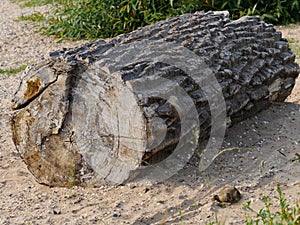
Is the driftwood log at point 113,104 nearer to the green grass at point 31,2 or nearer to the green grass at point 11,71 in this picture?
the green grass at point 11,71

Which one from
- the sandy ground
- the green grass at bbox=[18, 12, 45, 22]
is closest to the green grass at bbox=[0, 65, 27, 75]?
the green grass at bbox=[18, 12, 45, 22]

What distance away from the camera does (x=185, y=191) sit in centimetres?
374

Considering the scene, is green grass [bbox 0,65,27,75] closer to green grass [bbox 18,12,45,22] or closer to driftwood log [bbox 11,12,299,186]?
green grass [bbox 18,12,45,22]

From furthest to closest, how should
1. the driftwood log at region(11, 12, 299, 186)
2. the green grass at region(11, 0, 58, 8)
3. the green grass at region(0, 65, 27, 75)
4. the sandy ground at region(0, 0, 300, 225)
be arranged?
the green grass at region(11, 0, 58, 8), the green grass at region(0, 65, 27, 75), the driftwood log at region(11, 12, 299, 186), the sandy ground at region(0, 0, 300, 225)

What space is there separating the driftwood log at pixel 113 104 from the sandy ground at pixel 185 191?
15 cm

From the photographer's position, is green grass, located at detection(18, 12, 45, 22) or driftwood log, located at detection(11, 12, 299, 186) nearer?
driftwood log, located at detection(11, 12, 299, 186)

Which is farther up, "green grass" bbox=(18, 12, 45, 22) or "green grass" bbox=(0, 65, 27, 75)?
"green grass" bbox=(0, 65, 27, 75)

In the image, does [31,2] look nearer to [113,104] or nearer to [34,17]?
[34,17]

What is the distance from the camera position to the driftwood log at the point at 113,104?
3633 millimetres

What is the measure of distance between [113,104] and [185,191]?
0.67 meters

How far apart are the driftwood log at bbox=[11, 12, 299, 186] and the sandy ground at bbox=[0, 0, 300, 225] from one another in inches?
6.1

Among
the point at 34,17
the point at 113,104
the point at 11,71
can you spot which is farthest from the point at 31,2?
the point at 113,104

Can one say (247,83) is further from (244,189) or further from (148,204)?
(148,204)

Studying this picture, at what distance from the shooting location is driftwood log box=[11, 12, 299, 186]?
363cm
